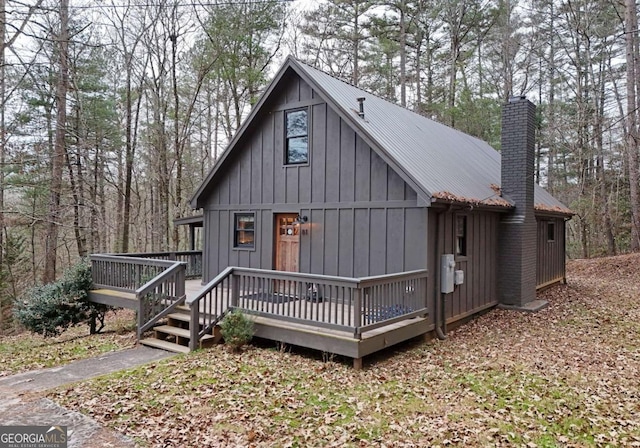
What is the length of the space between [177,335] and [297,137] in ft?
17.1

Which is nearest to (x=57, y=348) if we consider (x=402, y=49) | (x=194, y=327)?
(x=194, y=327)

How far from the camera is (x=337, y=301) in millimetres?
6688

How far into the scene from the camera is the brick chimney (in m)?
10.9

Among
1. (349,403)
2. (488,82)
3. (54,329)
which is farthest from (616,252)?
(54,329)

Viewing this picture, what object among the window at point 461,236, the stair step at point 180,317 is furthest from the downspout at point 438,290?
the stair step at point 180,317

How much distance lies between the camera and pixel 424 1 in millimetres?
21969

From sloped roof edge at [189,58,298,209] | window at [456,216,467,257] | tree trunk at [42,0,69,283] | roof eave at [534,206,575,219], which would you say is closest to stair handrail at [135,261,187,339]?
sloped roof edge at [189,58,298,209]

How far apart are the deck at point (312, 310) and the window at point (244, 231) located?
238 cm

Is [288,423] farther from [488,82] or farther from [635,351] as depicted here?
[488,82]

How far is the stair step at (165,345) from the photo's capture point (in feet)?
25.2

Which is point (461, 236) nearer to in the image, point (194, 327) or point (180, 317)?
point (194, 327)

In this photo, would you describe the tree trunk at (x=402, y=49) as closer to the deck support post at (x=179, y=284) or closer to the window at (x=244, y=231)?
the window at (x=244, y=231)

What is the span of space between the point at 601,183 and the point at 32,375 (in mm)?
23212

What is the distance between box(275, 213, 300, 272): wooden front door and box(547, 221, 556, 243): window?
9.16 m
